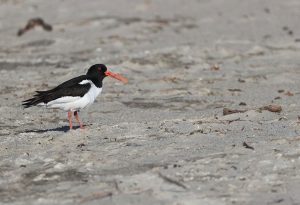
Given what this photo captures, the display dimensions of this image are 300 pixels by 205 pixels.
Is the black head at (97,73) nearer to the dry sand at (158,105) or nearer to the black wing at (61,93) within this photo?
the black wing at (61,93)

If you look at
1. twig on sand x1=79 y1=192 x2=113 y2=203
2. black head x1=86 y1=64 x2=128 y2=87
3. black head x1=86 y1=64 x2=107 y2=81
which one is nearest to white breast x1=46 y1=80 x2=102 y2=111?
black head x1=86 y1=64 x2=128 y2=87

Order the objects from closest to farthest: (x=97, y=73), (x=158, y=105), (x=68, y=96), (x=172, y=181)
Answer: (x=172, y=181), (x=68, y=96), (x=97, y=73), (x=158, y=105)

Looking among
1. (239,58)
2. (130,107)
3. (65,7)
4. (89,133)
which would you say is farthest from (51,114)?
(65,7)

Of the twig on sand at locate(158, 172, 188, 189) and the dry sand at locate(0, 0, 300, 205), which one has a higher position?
the dry sand at locate(0, 0, 300, 205)

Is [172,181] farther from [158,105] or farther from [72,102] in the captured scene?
[158,105]

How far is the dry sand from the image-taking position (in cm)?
785

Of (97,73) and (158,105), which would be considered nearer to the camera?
(97,73)

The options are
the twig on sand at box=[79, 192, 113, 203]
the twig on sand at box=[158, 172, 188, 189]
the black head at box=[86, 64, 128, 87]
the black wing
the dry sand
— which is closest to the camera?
the twig on sand at box=[79, 192, 113, 203]

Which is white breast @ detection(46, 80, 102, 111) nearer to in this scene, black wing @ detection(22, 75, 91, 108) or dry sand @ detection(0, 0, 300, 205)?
black wing @ detection(22, 75, 91, 108)

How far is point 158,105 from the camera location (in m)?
13.1

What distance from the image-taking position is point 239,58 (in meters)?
17.1

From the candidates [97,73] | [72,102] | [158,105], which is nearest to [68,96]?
[72,102]

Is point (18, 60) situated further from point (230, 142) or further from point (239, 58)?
point (230, 142)

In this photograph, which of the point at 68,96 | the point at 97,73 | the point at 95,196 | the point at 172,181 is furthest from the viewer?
the point at 97,73
